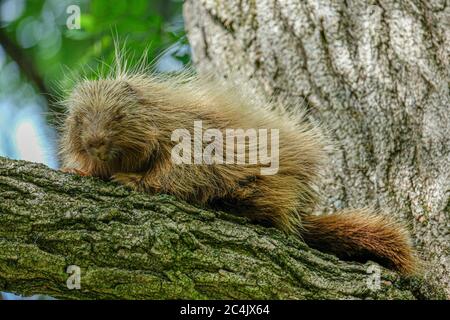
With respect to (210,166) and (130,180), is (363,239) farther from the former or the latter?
(130,180)

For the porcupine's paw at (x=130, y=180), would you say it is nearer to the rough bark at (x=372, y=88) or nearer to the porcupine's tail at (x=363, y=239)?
the porcupine's tail at (x=363, y=239)

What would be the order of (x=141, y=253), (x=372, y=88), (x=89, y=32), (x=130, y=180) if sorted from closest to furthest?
(x=141, y=253), (x=130, y=180), (x=372, y=88), (x=89, y=32)

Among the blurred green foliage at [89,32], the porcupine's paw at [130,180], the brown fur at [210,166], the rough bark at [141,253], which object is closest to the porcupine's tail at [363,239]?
the brown fur at [210,166]

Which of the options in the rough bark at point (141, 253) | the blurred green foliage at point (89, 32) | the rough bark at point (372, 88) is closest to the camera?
the rough bark at point (141, 253)

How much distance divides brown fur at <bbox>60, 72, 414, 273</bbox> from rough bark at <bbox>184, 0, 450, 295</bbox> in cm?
26

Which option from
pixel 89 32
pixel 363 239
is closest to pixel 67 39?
pixel 89 32

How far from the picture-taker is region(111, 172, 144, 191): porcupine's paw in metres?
2.50

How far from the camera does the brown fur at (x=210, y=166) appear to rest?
2.54 m

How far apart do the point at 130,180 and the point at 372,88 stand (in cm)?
122

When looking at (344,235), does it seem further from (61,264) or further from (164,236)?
(61,264)

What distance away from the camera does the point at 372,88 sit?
309cm

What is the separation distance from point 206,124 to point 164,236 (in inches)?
22.7

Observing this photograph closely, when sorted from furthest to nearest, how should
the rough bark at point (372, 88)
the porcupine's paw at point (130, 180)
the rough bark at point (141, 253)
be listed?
the rough bark at point (372, 88)
the porcupine's paw at point (130, 180)
the rough bark at point (141, 253)

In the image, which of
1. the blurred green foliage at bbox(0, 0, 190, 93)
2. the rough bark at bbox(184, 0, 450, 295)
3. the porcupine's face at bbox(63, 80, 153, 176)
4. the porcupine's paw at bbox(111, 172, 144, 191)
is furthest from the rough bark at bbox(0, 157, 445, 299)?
the blurred green foliage at bbox(0, 0, 190, 93)
